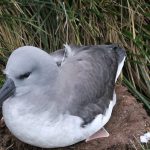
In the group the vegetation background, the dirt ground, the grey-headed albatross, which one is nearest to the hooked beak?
the grey-headed albatross

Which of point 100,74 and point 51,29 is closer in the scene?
point 100,74

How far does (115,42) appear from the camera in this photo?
16.1ft

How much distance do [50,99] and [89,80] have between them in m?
0.40

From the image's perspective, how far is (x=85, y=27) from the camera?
482 cm

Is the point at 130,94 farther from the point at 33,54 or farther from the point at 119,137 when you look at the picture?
the point at 33,54

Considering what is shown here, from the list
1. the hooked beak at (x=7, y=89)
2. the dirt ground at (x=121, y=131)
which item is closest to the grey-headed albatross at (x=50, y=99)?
the hooked beak at (x=7, y=89)

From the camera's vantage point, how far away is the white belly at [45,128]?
11.6 ft

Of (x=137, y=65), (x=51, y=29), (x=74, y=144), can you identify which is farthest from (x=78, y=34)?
(x=74, y=144)

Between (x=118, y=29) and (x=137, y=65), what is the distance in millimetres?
364

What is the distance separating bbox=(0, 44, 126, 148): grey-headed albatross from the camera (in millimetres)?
3494

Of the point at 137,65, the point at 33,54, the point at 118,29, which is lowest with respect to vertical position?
the point at 137,65

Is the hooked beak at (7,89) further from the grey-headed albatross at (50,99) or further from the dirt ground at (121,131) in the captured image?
the dirt ground at (121,131)

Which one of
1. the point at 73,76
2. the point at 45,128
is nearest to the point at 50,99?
the point at 45,128

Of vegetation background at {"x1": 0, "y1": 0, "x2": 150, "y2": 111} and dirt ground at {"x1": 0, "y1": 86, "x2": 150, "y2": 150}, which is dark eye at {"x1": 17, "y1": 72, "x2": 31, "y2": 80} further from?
vegetation background at {"x1": 0, "y1": 0, "x2": 150, "y2": 111}
